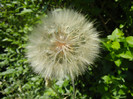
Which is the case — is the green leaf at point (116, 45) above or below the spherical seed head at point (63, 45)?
below

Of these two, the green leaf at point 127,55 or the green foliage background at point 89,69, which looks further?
the green foliage background at point 89,69

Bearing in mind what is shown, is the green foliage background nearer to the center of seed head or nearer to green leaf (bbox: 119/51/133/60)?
green leaf (bbox: 119/51/133/60)

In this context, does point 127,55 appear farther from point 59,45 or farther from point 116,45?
point 59,45

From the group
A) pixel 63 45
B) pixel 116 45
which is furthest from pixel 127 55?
pixel 63 45

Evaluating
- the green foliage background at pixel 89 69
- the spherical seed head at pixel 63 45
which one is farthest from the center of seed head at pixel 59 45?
the green foliage background at pixel 89 69

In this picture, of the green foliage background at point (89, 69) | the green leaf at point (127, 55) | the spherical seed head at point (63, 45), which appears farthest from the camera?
the green foliage background at point (89, 69)

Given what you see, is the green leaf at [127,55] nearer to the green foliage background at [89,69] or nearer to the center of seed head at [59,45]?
the green foliage background at [89,69]

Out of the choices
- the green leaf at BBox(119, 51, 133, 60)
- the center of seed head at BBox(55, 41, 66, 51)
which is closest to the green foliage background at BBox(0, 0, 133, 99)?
the green leaf at BBox(119, 51, 133, 60)
